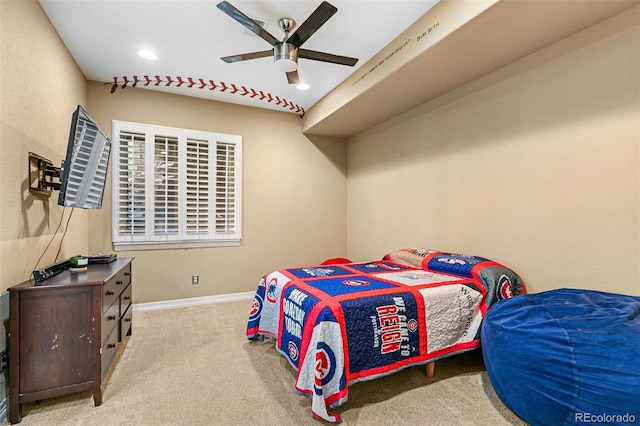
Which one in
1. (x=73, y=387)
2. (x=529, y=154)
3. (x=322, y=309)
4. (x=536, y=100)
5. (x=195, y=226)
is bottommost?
(x=73, y=387)

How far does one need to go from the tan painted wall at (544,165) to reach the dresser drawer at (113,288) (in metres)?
3.19

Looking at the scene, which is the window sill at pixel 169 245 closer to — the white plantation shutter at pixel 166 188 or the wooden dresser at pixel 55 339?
the white plantation shutter at pixel 166 188

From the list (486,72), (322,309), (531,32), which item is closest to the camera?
(322,309)

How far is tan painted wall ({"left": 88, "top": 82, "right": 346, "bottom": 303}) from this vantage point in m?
3.88

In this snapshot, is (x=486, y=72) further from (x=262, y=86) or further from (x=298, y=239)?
(x=298, y=239)

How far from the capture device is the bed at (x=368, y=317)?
1.86 meters

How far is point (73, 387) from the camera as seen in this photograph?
1938mm

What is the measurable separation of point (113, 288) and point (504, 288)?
3.16 metres

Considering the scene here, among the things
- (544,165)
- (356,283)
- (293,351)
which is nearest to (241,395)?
(293,351)

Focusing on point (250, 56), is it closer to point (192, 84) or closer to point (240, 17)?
point (240, 17)

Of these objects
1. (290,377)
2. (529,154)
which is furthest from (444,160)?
(290,377)

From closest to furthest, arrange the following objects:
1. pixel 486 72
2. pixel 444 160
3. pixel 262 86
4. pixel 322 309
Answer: pixel 322 309
pixel 486 72
pixel 444 160
pixel 262 86

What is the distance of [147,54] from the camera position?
3092 millimetres

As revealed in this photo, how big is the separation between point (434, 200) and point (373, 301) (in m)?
1.96
